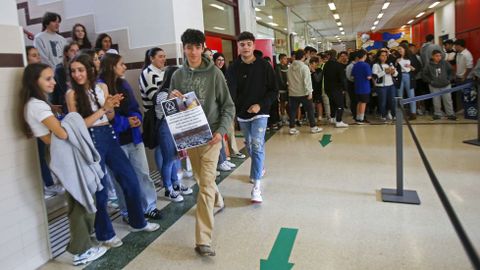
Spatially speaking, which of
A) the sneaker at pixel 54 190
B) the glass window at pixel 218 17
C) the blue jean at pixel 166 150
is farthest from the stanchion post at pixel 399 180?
the glass window at pixel 218 17

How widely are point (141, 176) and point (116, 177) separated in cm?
37

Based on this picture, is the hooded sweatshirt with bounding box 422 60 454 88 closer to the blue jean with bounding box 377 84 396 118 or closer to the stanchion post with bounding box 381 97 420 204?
the blue jean with bounding box 377 84 396 118

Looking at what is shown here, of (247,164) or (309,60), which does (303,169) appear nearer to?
(247,164)

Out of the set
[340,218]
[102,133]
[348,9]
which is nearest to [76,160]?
→ [102,133]

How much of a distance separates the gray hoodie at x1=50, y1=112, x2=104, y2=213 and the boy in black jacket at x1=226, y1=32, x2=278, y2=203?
1404 millimetres

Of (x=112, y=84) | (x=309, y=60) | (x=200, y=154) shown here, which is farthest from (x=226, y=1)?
(x=200, y=154)

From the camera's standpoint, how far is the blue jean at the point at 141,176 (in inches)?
116

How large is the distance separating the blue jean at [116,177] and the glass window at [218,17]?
13.0 ft

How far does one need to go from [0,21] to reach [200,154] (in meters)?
1.47

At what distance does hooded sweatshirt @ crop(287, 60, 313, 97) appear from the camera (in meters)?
6.09

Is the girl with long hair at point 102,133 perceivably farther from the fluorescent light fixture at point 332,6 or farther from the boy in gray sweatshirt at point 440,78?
the fluorescent light fixture at point 332,6

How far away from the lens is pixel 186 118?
7.57 ft

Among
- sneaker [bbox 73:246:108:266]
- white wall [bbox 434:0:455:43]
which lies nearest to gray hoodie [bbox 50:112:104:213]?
sneaker [bbox 73:246:108:266]

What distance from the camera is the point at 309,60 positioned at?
24.3 ft
